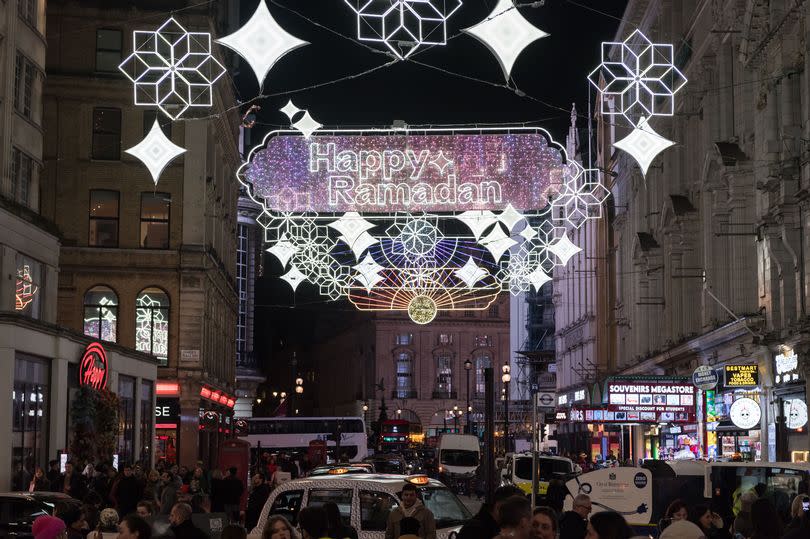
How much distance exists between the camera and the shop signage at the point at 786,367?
35.8 meters

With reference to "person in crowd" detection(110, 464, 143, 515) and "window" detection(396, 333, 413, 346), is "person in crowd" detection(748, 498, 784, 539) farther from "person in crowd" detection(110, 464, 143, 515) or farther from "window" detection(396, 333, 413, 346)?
"window" detection(396, 333, 413, 346)

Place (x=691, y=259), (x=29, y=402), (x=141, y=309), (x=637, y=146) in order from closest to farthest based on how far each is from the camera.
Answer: (x=637, y=146) → (x=29, y=402) → (x=691, y=259) → (x=141, y=309)

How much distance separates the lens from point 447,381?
160875 mm

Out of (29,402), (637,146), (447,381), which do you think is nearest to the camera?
(637,146)

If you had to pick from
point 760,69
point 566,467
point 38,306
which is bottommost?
point 566,467

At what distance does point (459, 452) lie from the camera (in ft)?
205

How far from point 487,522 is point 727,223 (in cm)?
3351

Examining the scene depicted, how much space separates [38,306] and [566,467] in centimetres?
1686

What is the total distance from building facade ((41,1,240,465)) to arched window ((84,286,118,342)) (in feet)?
0.14

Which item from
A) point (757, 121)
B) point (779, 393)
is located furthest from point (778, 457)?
point (757, 121)

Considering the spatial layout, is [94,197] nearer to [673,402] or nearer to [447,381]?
[673,402]

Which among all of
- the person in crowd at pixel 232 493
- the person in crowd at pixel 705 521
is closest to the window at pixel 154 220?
the person in crowd at pixel 232 493

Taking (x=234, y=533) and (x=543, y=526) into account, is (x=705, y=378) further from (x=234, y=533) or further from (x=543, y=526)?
(x=234, y=533)

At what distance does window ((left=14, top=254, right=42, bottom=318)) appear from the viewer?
37938 millimetres
